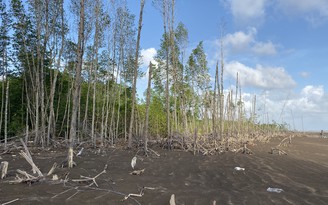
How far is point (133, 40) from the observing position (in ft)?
66.4

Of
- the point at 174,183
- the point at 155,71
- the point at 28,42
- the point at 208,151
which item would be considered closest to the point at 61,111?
the point at 28,42

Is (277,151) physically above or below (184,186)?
above

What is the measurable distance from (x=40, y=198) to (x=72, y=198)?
0.47 meters

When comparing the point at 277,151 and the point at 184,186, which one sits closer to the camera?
the point at 184,186

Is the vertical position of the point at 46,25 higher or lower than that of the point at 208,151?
higher

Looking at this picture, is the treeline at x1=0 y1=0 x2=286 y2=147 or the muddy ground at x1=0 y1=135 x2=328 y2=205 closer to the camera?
the muddy ground at x1=0 y1=135 x2=328 y2=205

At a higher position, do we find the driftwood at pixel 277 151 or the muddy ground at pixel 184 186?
the driftwood at pixel 277 151

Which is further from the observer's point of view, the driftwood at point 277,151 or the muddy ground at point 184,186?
the driftwood at point 277,151

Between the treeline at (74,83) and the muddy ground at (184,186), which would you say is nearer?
the muddy ground at (184,186)

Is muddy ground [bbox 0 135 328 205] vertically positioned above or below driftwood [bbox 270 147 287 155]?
below

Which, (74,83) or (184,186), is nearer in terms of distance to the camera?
(184,186)

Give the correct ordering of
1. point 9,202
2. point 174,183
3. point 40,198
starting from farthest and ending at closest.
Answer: point 174,183 < point 40,198 < point 9,202

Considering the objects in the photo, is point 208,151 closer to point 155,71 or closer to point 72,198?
point 72,198

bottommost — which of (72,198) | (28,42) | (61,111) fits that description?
(72,198)
